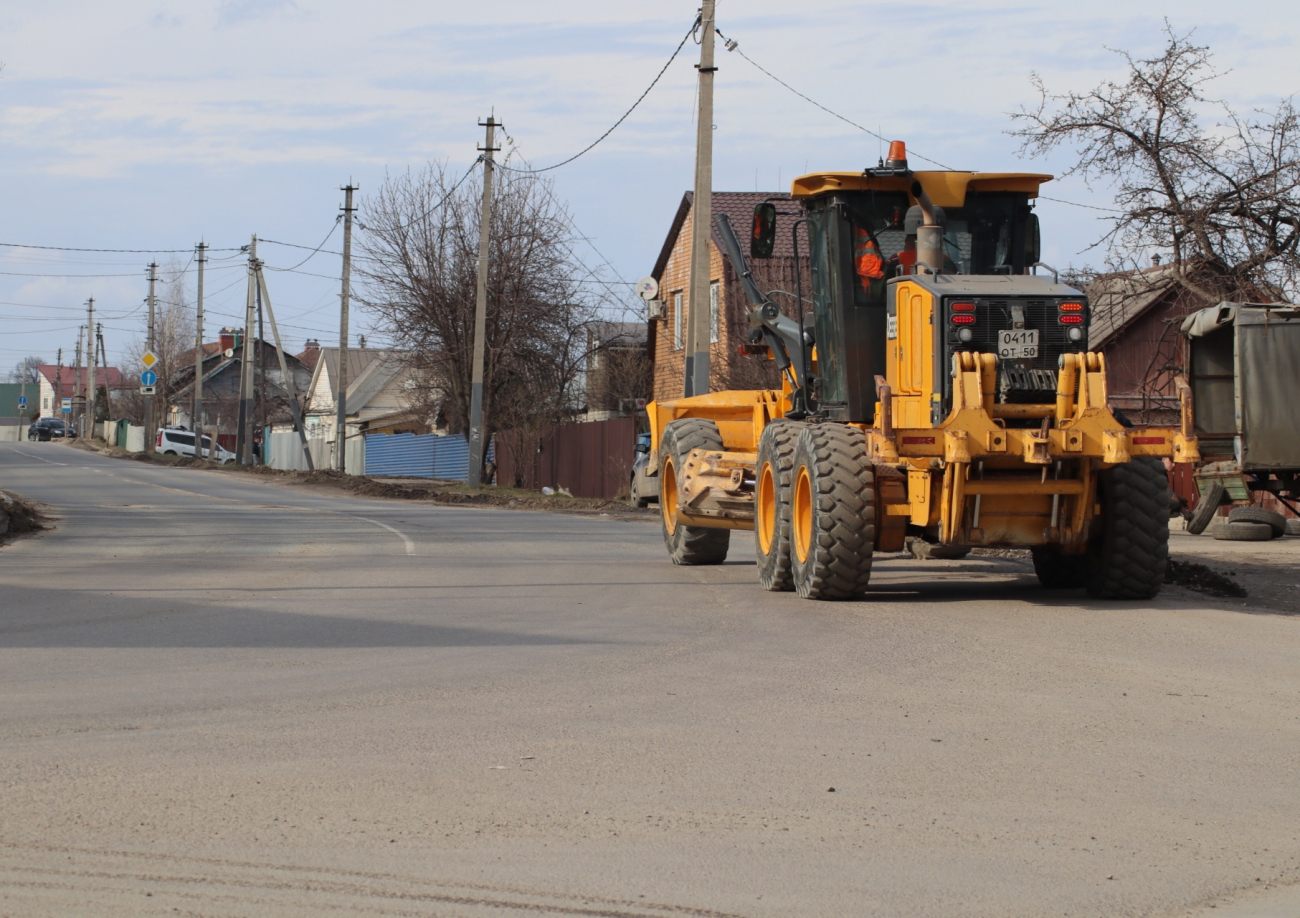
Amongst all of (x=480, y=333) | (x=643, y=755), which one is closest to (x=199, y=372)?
(x=480, y=333)

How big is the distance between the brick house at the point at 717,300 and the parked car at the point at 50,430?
87.5m

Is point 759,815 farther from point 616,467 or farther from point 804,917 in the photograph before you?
point 616,467

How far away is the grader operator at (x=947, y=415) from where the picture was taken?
11.3 meters

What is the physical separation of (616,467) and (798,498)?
22.9 m

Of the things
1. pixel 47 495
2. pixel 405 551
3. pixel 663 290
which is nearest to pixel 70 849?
pixel 405 551

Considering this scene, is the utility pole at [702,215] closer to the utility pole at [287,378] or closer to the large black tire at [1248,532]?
the large black tire at [1248,532]

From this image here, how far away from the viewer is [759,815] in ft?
17.5

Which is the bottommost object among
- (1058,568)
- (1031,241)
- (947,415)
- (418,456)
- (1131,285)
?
(1058,568)

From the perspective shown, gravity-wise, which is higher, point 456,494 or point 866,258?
point 866,258

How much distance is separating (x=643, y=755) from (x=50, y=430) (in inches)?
5006

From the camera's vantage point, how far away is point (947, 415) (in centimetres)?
1152

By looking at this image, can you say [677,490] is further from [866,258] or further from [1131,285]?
[1131,285]

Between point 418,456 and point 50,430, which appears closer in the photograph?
point 418,456

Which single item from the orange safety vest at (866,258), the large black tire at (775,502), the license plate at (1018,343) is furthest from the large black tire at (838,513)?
the orange safety vest at (866,258)
